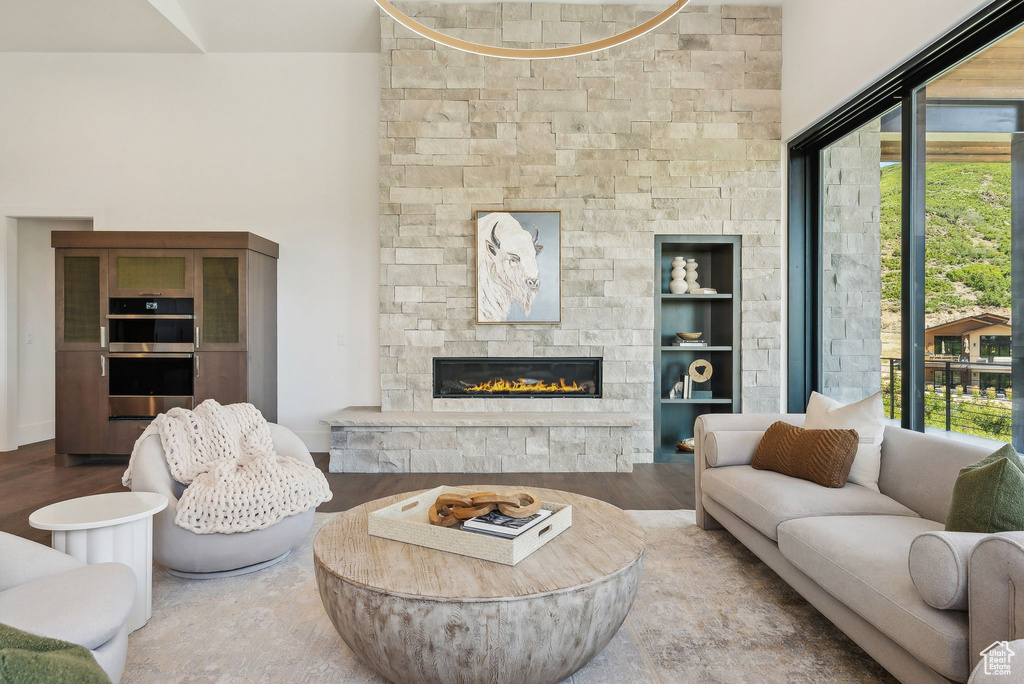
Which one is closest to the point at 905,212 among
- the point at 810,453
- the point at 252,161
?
the point at 810,453

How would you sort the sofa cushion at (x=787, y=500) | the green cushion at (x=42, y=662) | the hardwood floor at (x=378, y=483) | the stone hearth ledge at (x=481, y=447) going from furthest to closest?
the stone hearth ledge at (x=481, y=447)
the hardwood floor at (x=378, y=483)
the sofa cushion at (x=787, y=500)
the green cushion at (x=42, y=662)

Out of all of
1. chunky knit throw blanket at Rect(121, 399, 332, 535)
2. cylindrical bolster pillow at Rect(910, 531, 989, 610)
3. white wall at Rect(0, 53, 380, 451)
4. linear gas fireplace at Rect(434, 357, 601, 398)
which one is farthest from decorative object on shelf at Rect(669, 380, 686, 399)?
cylindrical bolster pillow at Rect(910, 531, 989, 610)

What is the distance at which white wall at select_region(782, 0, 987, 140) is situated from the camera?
9.82 ft

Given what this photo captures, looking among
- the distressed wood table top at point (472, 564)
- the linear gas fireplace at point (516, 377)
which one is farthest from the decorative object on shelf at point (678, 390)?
the distressed wood table top at point (472, 564)

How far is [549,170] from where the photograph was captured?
15.3ft

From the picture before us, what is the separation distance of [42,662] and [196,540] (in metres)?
1.76

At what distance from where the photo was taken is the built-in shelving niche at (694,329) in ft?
15.5

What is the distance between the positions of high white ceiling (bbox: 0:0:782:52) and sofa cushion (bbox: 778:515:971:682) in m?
4.27

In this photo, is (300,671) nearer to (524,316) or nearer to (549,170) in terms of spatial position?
(524,316)

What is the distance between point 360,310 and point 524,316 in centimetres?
151

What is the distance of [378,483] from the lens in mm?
4105

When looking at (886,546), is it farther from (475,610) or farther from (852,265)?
(852,265)

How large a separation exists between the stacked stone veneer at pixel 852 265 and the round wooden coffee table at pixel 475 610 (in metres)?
2.93

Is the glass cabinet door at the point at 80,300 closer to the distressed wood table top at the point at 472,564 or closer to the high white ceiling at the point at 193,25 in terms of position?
the high white ceiling at the point at 193,25
